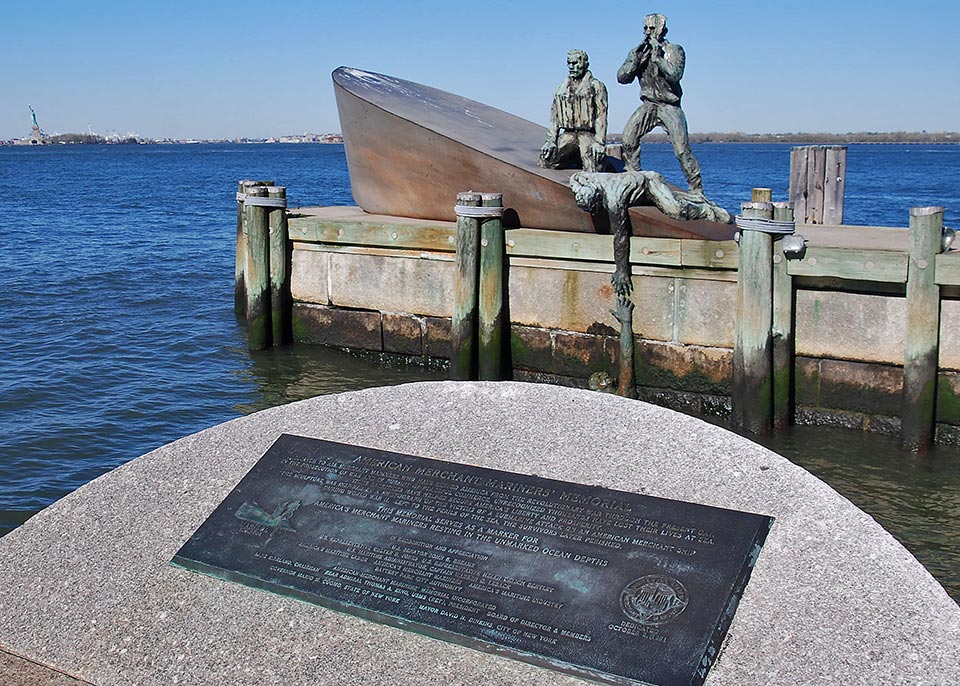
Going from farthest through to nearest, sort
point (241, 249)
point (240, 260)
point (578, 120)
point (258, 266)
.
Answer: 1. point (240, 260)
2. point (241, 249)
3. point (258, 266)
4. point (578, 120)

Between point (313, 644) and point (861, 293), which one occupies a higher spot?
point (861, 293)

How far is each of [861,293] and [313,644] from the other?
18.5 feet

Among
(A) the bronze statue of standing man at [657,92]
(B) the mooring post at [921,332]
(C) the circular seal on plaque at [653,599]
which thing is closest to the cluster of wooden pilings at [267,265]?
(A) the bronze statue of standing man at [657,92]

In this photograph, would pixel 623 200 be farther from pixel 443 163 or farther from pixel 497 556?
pixel 497 556

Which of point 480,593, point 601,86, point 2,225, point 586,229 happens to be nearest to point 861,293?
point 586,229

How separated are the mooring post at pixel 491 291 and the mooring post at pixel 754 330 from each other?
7.27ft

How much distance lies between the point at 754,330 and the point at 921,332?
1.20m

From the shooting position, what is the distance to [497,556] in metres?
3.81

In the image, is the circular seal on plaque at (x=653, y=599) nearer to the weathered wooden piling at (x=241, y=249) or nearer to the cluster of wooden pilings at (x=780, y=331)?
the cluster of wooden pilings at (x=780, y=331)

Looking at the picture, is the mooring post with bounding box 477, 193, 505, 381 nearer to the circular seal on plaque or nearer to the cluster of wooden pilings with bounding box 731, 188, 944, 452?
the cluster of wooden pilings with bounding box 731, 188, 944, 452

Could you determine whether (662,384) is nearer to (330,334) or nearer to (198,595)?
(330,334)

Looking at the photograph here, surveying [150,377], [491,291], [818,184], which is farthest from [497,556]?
[818,184]

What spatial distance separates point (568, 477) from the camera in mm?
4328

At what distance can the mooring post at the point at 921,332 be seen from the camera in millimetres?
7246
